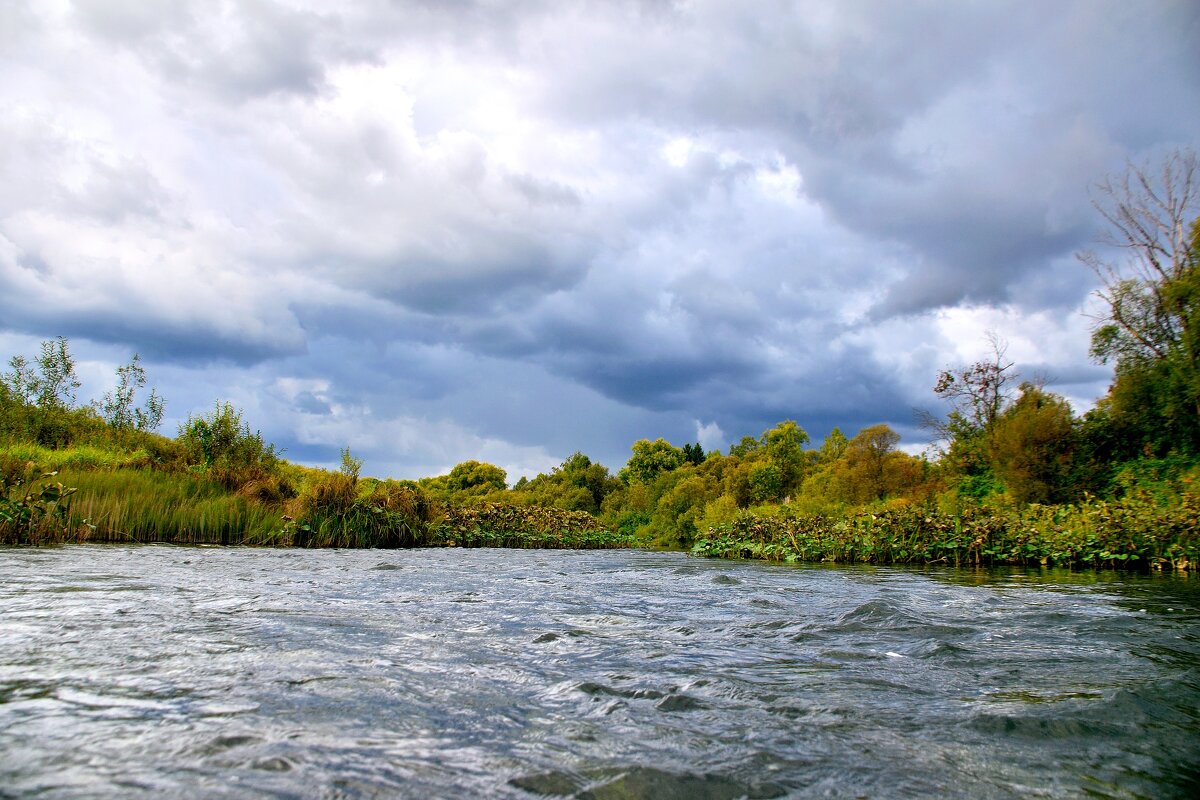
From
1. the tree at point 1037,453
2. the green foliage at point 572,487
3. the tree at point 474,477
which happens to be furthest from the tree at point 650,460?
the tree at point 1037,453

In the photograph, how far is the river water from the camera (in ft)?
5.52

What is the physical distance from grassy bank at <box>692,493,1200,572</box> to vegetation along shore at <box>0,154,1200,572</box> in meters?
0.04

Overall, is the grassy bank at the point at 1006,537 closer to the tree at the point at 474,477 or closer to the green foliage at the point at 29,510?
the green foliage at the point at 29,510

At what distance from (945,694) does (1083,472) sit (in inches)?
1069

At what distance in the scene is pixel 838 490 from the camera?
3369cm

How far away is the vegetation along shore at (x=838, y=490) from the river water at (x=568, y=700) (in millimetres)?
8365

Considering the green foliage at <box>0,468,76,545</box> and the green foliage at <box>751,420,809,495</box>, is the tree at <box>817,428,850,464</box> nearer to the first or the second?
the green foliage at <box>751,420,809,495</box>

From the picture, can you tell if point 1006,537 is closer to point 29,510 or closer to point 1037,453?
point 1037,453

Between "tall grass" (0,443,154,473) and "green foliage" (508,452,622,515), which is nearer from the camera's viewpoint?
"tall grass" (0,443,154,473)

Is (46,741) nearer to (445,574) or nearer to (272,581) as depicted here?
(272,581)

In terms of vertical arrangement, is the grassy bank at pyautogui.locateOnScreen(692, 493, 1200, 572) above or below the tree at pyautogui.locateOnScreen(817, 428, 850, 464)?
below

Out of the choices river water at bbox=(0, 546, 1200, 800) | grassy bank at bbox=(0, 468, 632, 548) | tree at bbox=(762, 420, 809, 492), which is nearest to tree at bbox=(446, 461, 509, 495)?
tree at bbox=(762, 420, 809, 492)

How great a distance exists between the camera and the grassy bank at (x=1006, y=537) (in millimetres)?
12375

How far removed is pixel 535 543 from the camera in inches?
928
